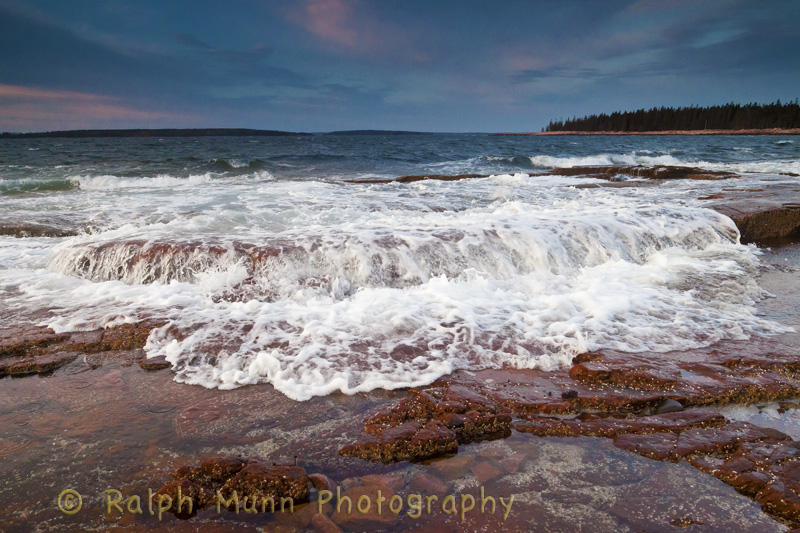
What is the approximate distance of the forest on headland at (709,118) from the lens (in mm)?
95625

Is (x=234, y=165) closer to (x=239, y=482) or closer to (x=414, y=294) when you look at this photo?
(x=414, y=294)

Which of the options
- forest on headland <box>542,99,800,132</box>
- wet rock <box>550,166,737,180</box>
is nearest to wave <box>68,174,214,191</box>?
wet rock <box>550,166,737,180</box>

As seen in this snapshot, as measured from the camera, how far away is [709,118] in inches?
4156

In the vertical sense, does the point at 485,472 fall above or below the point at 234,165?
below

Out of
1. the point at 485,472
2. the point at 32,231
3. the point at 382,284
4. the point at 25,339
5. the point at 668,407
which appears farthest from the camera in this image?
the point at 32,231

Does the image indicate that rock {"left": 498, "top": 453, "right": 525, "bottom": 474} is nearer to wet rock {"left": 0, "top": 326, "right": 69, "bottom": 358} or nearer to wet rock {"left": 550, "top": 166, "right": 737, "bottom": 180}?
wet rock {"left": 0, "top": 326, "right": 69, "bottom": 358}

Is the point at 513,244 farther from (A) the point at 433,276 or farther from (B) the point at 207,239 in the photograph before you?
(B) the point at 207,239

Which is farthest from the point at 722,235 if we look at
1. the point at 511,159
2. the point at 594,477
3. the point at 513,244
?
the point at 511,159

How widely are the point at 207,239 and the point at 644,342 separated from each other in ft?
20.0

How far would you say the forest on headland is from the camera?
95.6 m

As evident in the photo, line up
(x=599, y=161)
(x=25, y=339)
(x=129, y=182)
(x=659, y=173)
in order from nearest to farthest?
1. (x=25, y=339)
2. (x=659, y=173)
3. (x=129, y=182)
4. (x=599, y=161)

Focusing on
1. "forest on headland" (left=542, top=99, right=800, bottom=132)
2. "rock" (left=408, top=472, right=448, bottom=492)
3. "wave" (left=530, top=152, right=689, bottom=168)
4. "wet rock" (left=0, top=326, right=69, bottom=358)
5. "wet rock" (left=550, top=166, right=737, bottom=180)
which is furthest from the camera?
"forest on headland" (left=542, top=99, right=800, bottom=132)

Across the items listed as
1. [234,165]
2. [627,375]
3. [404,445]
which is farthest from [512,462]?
[234,165]

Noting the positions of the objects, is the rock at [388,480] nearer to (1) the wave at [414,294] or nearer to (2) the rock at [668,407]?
(1) the wave at [414,294]
